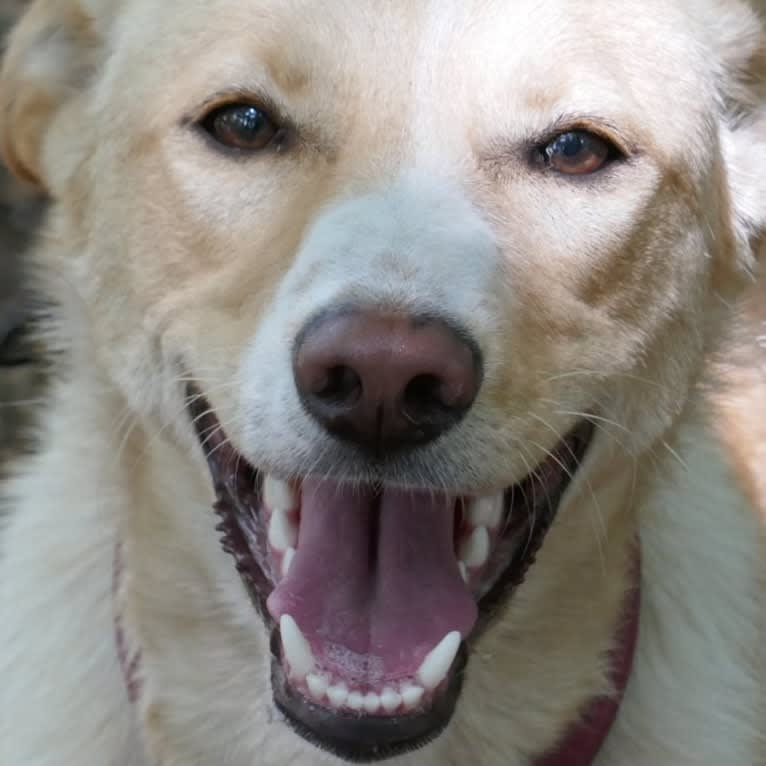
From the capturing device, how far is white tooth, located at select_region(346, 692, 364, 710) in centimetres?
242

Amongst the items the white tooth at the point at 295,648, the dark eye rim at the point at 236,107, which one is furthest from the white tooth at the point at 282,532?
the dark eye rim at the point at 236,107

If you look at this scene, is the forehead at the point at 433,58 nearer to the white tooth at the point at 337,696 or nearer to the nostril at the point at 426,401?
the nostril at the point at 426,401

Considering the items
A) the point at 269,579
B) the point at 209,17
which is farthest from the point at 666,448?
the point at 209,17

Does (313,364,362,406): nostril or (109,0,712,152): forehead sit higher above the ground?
(109,0,712,152): forehead

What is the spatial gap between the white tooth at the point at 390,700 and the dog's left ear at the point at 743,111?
132 centimetres

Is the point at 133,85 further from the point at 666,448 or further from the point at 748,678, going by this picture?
the point at 748,678

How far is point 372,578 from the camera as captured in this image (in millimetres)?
2582

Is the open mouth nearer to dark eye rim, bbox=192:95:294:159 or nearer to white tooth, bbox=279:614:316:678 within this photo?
white tooth, bbox=279:614:316:678

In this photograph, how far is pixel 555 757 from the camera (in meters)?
2.98

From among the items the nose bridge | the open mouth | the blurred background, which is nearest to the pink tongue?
the open mouth

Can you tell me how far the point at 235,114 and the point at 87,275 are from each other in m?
0.56

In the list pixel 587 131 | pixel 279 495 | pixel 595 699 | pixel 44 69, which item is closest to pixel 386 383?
pixel 279 495

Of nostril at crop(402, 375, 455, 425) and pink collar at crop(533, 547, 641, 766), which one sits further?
pink collar at crop(533, 547, 641, 766)

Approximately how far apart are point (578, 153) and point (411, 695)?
1100 millimetres
